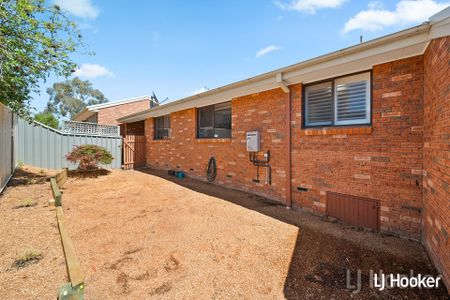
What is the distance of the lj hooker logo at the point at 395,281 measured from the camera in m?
2.47

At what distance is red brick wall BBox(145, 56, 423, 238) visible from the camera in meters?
3.60

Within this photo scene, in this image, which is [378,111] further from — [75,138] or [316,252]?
[75,138]

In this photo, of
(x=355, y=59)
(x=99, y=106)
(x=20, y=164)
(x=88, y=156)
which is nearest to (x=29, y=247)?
(x=355, y=59)

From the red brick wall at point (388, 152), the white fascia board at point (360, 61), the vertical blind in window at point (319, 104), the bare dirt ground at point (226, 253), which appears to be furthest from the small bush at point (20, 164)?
the red brick wall at point (388, 152)

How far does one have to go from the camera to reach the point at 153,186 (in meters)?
7.47

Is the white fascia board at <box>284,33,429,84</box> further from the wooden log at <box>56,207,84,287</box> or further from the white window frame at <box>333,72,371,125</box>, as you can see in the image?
the wooden log at <box>56,207,84,287</box>

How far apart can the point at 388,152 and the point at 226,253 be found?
3.25 m

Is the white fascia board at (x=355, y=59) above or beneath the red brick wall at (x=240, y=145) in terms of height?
above

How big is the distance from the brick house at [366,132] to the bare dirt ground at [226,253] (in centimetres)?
54

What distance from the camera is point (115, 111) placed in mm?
17766

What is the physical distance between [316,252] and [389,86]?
10.1ft

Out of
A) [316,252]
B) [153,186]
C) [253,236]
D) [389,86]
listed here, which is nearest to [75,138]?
[153,186]

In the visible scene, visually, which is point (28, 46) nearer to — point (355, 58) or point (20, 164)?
point (20, 164)

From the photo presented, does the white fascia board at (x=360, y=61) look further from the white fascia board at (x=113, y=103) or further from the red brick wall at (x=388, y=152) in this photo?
the white fascia board at (x=113, y=103)
